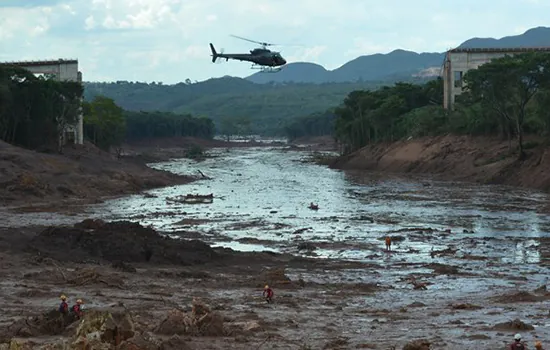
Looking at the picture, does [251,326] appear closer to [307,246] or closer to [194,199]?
[307,246]

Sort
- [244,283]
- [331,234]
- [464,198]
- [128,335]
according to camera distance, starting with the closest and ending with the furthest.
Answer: [128,335] < [244,283] < [331,234] < [464,198]

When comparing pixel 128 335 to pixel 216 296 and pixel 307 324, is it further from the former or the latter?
pixel 216 296

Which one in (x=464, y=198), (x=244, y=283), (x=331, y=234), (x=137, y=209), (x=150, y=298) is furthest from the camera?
(x=464, y=198)

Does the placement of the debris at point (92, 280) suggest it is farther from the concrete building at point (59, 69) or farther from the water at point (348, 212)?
the concrete building at point (59, 69)

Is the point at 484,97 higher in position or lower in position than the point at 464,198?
higher

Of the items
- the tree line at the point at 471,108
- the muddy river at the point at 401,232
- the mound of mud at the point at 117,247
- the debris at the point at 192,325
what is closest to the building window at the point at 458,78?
A: the tree line at the point at 471,108

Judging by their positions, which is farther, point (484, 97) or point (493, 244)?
point (484, 97)

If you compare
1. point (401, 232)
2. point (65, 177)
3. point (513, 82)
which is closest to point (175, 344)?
point (401, 232)

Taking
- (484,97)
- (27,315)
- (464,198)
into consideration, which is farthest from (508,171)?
(27,315)
